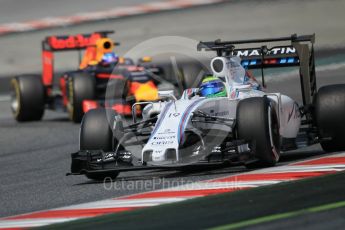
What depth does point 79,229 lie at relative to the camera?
7.91 metres

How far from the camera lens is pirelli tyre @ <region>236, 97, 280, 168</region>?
1012 cm

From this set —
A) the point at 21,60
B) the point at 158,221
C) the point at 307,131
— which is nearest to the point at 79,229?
the point at 158,221

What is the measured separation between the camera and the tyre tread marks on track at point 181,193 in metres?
8.57

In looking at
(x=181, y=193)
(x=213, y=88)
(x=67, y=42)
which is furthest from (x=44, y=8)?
(x=181, y=193)

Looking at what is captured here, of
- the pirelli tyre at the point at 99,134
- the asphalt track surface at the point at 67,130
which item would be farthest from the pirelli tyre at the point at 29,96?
the pirelli tyre at the point at 99,134

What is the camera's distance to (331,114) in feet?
36.9

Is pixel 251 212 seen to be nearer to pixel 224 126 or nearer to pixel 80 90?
pixel 224 126

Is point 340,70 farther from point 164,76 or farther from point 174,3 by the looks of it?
point 174,3

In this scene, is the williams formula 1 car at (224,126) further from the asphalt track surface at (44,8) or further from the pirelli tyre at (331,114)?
the asphalt track surface at (44,8)

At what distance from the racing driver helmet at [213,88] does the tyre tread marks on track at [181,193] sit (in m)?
1.15

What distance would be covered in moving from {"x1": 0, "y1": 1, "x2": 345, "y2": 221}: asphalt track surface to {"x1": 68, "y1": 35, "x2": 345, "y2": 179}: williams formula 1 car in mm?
271

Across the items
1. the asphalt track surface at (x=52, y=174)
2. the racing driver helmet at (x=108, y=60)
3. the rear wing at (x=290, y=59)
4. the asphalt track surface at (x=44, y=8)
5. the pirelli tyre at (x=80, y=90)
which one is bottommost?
the asphalt track surface at (x=52, y=174)

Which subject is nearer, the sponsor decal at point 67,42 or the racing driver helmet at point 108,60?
the racing driver helmet at point 108,60

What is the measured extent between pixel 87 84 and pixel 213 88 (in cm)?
666
